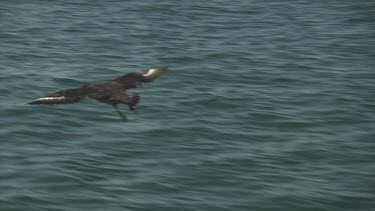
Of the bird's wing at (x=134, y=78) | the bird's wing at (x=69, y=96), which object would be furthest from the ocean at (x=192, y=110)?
the bird's wing at (x=134, y=78)

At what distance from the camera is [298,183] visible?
17.8 meters

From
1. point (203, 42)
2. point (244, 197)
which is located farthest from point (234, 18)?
point (244, 197)

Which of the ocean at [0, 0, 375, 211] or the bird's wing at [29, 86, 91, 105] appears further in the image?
the ocean at [0, 0, 375, 211]

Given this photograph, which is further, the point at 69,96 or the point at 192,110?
the point at 192,110

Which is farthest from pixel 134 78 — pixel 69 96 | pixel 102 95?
pixel 69 96

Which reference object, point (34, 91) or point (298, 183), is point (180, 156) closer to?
point (298, 183)

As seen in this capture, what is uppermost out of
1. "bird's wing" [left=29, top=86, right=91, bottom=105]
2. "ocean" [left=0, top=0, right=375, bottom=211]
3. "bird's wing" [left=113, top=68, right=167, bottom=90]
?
"bird's wing" [left=113, top=68, right=167, bottom=90]

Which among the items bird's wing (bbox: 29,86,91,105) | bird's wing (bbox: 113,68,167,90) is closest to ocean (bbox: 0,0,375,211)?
bird's wing (bbox: 29,86,91,105)

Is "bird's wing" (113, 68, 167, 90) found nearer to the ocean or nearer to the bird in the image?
the bird

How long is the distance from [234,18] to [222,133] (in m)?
12.5

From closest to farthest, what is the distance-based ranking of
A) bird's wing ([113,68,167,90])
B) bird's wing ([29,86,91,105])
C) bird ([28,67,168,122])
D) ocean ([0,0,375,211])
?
bird ([28,67,168,122]) → bird's wing ([29,86,91,105]) → bird's wing ([113,68,167,90]) → ocean ([0,0,375,211])

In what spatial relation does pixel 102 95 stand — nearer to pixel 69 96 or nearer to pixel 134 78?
pixel 69 96

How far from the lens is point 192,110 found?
22141 mm

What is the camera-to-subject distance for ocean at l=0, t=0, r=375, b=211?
17.2 metres
